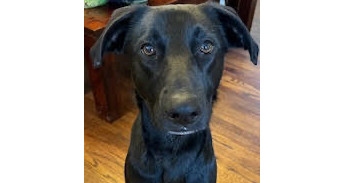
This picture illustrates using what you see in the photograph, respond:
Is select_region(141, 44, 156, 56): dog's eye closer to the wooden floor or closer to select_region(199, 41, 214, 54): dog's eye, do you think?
select_region(199, 41, 214, 54): dog's eye

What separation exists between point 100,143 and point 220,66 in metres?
1.15

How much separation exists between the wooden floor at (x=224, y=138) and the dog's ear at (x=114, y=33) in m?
0.90

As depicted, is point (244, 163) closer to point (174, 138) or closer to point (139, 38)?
point (174, 138)

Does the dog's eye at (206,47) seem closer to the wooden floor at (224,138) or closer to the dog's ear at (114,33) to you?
the dog's ear at (114,33)

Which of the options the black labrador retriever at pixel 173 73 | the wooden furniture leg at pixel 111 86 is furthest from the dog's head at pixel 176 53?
the wooden furniture leg at pixel 111 86

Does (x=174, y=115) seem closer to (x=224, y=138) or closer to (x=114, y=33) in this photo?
(x=114, y=33)

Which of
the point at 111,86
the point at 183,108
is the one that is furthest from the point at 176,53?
the point at 111,86

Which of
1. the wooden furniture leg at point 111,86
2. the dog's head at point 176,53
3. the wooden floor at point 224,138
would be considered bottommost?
the wooden floor at point 224,138

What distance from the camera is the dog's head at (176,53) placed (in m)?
0.80

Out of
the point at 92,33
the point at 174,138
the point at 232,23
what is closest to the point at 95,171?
the point at 92,33

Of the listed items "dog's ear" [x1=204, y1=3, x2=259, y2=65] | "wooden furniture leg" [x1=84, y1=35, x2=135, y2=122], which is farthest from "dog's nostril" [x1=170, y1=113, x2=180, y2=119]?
"wooden furniture leg" [x1=84, y1=35, x2=135, y2=122]

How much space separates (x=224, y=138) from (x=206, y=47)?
1.11m

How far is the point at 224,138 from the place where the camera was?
6.24ft

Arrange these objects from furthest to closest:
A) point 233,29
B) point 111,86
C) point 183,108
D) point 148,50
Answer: point 111,86 → point 233,29 → point 148,50 → point 183,108
